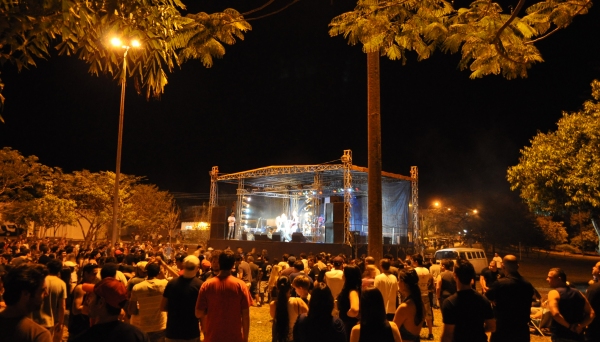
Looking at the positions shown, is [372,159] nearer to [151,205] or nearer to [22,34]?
[22,34]

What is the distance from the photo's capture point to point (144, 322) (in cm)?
475

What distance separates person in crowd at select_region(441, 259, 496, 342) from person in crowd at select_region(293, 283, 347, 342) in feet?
3.15

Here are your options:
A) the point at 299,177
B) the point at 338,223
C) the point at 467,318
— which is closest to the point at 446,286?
the point at 467,318

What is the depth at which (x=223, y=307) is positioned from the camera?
3.97 m

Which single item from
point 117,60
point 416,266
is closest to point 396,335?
point 117,60

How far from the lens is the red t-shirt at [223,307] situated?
3.94 m

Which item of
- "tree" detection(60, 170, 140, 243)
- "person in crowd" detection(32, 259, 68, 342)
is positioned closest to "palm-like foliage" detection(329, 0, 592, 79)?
"person in crowd" detection(32, 259, 68, 342)

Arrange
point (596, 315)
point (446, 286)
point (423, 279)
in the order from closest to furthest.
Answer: point (596, 315) → point (446, 286) → point (423, 279)

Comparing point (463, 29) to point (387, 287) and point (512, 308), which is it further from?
point (387, 287)

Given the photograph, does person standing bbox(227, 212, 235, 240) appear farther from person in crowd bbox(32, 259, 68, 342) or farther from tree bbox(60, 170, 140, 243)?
person in crowd bbox(32, 259, 68, 342)

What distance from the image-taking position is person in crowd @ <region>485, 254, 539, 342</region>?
4113 mm

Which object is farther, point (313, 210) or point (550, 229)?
point (550, 229)

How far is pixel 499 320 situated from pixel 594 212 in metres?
15.8

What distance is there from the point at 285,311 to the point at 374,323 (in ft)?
6.04
